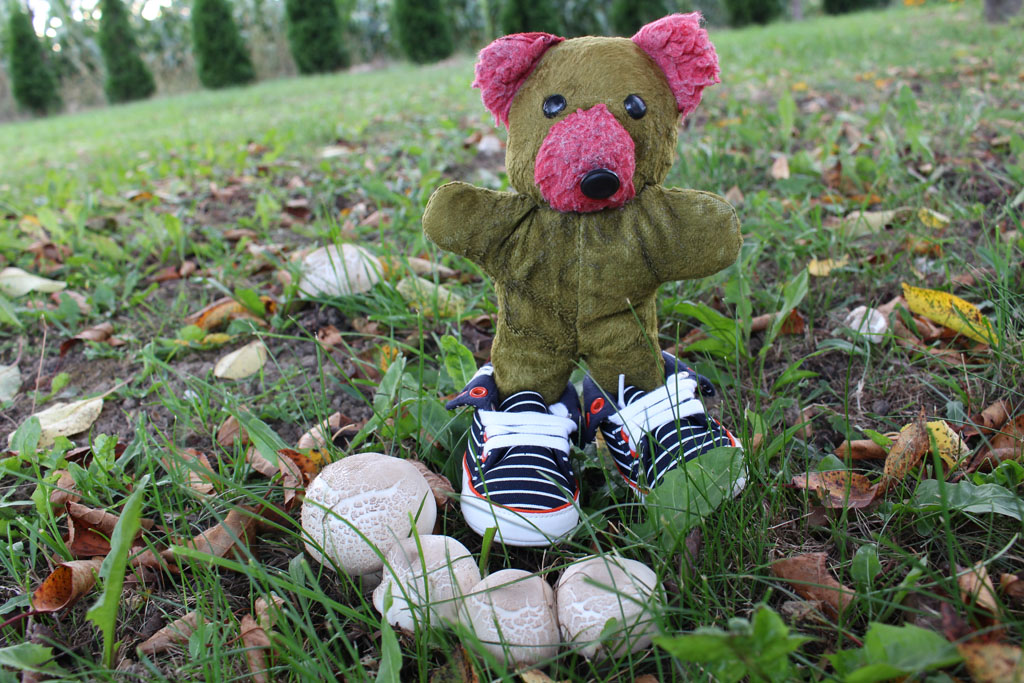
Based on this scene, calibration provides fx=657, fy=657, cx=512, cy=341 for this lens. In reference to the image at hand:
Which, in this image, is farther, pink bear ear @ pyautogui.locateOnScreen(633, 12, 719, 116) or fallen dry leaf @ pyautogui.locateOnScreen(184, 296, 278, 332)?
fallen dry leaf @ pyautogui.locateOnScreen(184, 296, 278, 332)

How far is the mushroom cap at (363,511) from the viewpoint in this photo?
1125 millimetres

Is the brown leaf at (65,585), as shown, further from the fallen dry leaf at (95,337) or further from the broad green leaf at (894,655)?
the broad green leaf at (894,655)

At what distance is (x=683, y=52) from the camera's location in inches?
50.0

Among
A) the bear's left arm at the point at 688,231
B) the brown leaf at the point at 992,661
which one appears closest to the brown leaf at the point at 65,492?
the bear's left arm at the point at 688,231

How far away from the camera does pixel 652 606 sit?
3.15 feet

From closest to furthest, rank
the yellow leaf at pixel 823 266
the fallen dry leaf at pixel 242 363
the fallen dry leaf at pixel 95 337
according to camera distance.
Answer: the fallen dry leaf at pixel 242 363
the yellow leaf at pixel 823 266
the fallen dry leaf at pixel 95 337

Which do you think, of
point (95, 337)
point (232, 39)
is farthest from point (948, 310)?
point (232, 39)

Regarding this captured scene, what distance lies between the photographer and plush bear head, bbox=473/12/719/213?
1211mm

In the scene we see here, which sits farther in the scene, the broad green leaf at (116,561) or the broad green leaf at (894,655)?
the broad green leaf at (116,561)

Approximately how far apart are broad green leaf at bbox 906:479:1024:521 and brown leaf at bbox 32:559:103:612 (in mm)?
1497

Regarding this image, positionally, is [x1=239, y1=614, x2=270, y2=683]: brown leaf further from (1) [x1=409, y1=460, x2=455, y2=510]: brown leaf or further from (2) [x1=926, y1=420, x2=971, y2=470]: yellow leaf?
(2) [x1=926, y1=420, x2=971, y2=470]: yellow leaf

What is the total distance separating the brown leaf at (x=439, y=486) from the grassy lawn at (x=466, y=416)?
21 millimetres

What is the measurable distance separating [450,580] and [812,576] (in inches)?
23.3

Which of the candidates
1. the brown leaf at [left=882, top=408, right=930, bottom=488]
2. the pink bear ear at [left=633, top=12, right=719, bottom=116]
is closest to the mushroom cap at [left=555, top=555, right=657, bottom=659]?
the brown leaf at [left=882, top=408, right=930, bottom=488]
